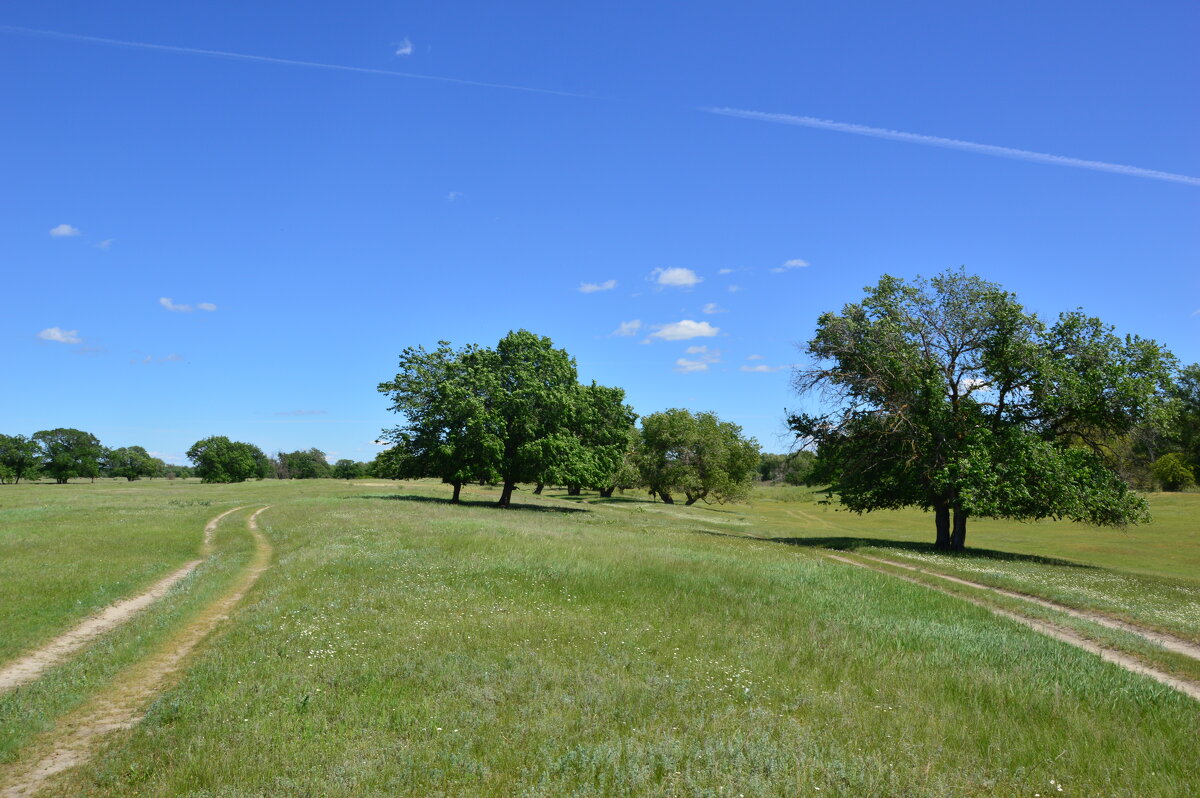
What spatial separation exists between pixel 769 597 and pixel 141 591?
17691 millimetres

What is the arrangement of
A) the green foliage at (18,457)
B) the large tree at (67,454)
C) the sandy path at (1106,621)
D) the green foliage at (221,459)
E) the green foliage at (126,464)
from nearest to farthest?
the sandy path at (1106,621)
the green foliage at (18,457)
the large tree at (67,454)
the green foliage at (221,459)
the green foliage at (126,464)

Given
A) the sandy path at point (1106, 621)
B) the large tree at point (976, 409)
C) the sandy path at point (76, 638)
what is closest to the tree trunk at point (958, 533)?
the large tree at point (976, 409)

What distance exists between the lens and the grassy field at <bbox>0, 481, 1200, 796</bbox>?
23.4 ft

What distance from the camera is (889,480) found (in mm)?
35562

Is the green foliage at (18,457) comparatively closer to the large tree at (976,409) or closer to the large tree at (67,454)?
the large tree at (67,454)

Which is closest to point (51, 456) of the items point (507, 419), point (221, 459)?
point (221, 459)

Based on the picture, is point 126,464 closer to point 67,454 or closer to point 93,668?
point 67,454

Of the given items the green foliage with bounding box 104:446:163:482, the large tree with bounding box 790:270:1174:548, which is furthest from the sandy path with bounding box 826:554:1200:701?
the green foliage with bounding box 104:446:163:482

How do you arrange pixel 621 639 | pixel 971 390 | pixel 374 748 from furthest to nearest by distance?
1. pixel 971 390
2. pixel 621 639
3. pixel 374 748

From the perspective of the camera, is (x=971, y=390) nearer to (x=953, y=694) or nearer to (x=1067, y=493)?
(x=1067, y=493)

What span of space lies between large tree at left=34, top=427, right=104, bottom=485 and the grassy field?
157 metres

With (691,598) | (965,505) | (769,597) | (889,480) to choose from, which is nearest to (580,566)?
(691,598)

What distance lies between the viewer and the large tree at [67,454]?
139375mm

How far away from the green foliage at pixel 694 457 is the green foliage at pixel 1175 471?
46.9m
